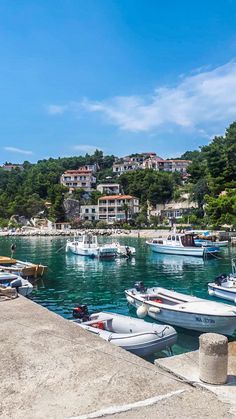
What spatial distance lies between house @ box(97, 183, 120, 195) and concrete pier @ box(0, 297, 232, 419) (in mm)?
99694

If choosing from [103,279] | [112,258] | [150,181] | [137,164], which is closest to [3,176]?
[137,164]

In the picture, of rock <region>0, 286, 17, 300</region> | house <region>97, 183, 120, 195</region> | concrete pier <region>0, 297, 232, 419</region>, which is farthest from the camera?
house <region>97, 183, 120, 195</region>

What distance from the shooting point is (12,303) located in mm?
11227

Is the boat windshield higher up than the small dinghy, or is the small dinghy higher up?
the boat windshield

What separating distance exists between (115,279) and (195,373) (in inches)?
754

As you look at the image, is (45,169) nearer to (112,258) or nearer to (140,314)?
(112,258)

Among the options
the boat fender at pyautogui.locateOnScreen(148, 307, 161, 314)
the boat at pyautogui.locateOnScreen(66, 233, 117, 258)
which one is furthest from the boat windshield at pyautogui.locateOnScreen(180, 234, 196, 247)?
the boat fender at pyautogui.locateOnScreen(148, 307, 161, 314)

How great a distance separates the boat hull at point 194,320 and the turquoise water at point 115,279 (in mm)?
423

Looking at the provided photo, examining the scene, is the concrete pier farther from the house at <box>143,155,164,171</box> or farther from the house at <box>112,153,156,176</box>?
the house at <box>143,155,164,171</box>

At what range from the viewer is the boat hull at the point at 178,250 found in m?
36.5

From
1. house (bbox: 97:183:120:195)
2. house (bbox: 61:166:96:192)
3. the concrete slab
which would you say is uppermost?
house (bbox: 61:166:96:192)

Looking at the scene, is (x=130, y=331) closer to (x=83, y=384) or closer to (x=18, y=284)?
(x=83, y=384)

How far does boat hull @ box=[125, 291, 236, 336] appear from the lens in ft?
38.0

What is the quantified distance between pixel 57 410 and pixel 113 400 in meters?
0.76
